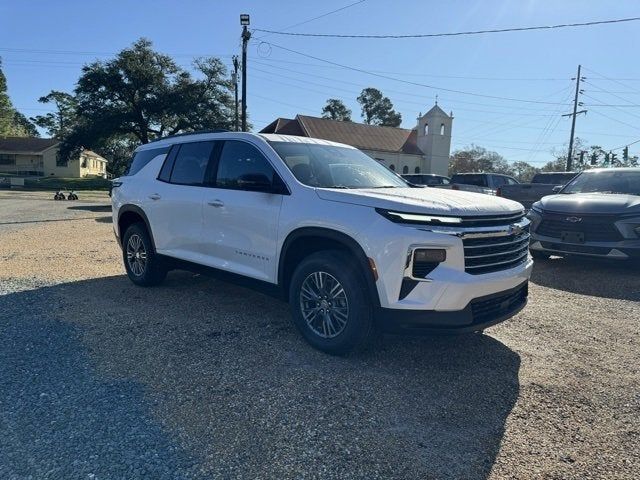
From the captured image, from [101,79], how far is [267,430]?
36644 millimetres

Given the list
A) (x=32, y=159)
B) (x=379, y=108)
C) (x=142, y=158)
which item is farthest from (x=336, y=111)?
(x=142, y=158)

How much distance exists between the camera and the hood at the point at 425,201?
345 centimetres

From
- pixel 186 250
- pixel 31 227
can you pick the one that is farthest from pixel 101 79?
pixel 186 250

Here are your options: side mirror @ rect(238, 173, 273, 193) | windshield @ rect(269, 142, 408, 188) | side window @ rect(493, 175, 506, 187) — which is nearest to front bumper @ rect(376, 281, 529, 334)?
windshield @ rect(269, 142, 408, 188)

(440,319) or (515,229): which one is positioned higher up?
(515,229)

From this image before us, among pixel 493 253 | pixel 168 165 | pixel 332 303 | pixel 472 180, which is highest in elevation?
pixel 472 180

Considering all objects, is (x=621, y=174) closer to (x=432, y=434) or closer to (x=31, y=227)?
(x=432, y=434)

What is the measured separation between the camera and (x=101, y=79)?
33.4 metres

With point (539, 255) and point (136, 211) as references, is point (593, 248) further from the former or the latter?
point (136, 211)

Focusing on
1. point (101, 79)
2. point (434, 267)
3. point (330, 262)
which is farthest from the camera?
point (101, 79)

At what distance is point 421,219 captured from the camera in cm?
338

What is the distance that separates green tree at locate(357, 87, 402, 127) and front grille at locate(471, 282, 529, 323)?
272ft

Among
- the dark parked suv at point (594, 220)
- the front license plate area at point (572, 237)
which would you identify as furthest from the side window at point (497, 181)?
the front license plate area at point (572, 237)

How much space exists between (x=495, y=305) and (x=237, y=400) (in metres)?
2.13
